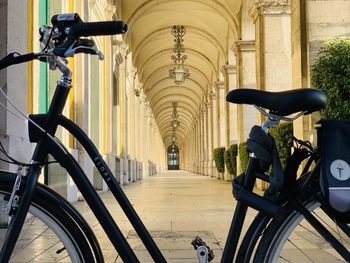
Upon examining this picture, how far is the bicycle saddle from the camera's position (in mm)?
1837

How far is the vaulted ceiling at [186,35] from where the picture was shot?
1819 centimetres

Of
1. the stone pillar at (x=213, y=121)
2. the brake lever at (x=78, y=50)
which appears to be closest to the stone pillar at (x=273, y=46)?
the brake lever at (x=78, y=50)

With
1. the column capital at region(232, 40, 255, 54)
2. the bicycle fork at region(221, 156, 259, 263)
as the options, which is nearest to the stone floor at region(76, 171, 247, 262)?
the bicycle fork at region(221, 156, 259, 263)

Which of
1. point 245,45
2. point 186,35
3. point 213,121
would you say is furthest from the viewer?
point 213,121

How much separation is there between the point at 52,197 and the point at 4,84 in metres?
3.45

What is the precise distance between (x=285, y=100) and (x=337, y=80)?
5.15 meters

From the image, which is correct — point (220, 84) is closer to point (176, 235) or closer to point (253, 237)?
point (176, 235)

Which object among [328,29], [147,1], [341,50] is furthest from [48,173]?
[147,1]

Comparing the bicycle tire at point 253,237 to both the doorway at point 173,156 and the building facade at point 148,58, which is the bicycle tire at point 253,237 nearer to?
the building facade at point 148,58

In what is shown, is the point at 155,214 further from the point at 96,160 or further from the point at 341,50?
the point at 96,160

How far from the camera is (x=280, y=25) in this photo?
12672 mm

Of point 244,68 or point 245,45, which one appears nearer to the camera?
point 244,68

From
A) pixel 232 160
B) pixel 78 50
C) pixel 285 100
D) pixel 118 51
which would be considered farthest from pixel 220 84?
pixel 78 50

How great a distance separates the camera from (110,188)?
74.1 inches
